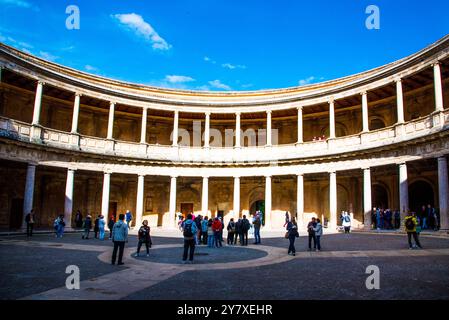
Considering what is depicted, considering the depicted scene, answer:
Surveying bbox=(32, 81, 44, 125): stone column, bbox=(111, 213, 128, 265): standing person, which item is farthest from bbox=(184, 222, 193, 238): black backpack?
bbox=(32, 81, 44, 125): stone column

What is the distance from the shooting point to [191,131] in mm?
33812

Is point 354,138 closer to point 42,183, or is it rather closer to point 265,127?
point 265,127

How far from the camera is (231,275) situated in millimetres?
8914

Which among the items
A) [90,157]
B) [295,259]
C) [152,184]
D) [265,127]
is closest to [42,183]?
[90,157]

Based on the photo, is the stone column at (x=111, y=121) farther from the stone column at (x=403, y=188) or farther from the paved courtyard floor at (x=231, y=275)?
the stone column at (x=403, y=188)

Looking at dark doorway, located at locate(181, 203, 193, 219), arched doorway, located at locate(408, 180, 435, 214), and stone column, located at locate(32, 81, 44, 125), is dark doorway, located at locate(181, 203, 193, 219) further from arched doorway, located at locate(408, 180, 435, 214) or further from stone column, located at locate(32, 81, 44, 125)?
arched doorway, located at locate(408, 180, 435, 214)

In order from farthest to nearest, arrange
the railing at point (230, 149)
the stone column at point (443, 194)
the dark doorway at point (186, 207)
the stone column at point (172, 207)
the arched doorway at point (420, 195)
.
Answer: the dark doorway at point (186, 207) < the stone column at point (172, 207) < the arched doorway at point (420, 195) < the railing at point (230, 149) < the stone column at point (443, 194)

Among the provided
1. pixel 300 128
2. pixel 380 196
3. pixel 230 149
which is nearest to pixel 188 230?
pixel 300 128

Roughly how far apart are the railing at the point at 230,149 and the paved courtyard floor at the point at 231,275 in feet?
35.9

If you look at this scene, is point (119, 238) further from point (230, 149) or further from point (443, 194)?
point (230, 149)

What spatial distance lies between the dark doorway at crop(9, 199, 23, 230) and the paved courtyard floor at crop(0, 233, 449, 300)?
14764mm

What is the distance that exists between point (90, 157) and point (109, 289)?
68.5 ft

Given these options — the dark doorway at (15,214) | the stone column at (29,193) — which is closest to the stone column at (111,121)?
the stone column at (29,193)

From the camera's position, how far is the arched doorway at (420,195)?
24.8 metres
